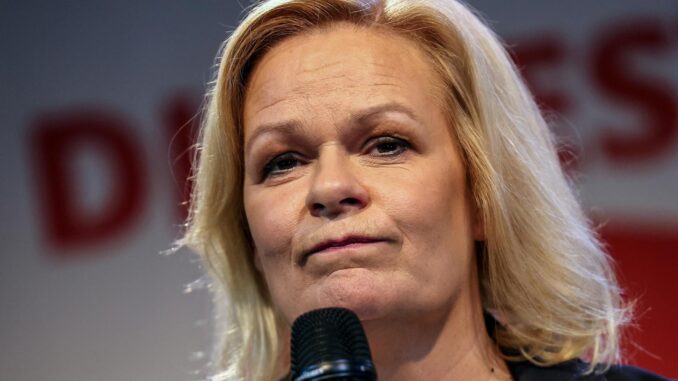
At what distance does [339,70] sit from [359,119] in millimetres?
108

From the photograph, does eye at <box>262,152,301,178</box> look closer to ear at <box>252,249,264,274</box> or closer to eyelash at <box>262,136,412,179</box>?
eyelash at <box>262,136,412,179</box>

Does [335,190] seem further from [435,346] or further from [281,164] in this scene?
[435,346]

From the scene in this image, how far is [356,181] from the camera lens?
5.04 ft

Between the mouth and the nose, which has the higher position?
the nose

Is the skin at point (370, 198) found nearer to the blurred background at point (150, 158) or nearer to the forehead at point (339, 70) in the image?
the forehead at point (339, 70)

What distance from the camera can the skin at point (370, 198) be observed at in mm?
1503

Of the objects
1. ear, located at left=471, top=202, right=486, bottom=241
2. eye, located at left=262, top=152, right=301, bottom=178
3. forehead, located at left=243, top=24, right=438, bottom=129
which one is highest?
forehead, located at left=243, top=24, right=438, bottom=129

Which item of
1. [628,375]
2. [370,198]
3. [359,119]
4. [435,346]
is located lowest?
[628,375]

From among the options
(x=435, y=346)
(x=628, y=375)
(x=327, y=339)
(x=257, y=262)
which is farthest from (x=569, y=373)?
(x=327, y=339)

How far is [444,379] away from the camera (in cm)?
168

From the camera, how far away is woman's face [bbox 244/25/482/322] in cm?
150

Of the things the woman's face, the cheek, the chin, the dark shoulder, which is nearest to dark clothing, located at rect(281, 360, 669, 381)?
the dark shoulder

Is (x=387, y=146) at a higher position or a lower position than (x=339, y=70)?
lower

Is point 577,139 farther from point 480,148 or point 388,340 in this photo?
point 388,340
